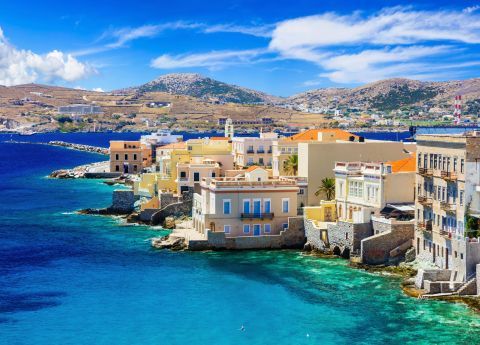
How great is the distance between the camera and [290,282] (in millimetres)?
42844

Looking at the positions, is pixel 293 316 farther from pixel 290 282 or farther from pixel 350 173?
pixel 350 173

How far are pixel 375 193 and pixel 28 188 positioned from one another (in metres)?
67.4

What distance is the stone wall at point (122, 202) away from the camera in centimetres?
7200

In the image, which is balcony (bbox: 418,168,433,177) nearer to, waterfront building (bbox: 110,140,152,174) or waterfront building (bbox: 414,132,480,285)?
waterfront building (bbox: 414,132,480,285)

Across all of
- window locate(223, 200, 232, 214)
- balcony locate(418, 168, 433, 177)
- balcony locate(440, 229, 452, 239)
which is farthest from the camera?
window locate(223, 200, 232, 214)

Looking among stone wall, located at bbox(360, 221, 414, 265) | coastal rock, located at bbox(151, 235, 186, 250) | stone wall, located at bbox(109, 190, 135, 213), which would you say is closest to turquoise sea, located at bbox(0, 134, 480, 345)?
coastal rock, located at bbox(151, 235, 186, 250)

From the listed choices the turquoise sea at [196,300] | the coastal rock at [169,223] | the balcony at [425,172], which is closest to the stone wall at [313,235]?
the turquoise sea at [196,300]

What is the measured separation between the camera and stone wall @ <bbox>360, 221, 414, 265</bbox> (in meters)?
45.2

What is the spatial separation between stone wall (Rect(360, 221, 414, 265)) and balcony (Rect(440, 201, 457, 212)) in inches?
177

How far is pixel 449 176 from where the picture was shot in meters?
40.7

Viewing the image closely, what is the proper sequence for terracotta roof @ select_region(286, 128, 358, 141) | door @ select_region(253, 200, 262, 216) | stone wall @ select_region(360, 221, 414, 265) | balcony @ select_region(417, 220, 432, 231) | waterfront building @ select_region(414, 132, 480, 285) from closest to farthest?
waterfront building @ select_region(414, 132, 480, 285), balcony @ select_region(417, 220, 432, 231), stone wall @ select_region(360, 221, 414, 265), door @ select_region(253, 200, 262, 216), terracotta roof @ select_region(286, 128, 358, 141)

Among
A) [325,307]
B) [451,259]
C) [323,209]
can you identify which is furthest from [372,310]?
[323,209]

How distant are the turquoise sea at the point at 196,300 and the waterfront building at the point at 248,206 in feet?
8.94

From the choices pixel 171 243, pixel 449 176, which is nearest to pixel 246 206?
pixel 171 243
